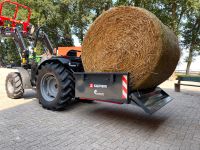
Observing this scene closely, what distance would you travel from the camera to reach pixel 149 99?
13.6 ft

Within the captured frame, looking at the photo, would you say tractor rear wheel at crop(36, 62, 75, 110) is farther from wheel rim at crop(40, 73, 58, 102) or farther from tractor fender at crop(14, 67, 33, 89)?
tractor fender at crop(14, 67, 33, 89)

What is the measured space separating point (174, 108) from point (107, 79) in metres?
3.05

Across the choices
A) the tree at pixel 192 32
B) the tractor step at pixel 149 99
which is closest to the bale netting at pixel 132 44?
the tractor step at pixel 149 99

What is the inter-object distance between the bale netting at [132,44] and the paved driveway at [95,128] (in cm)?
94

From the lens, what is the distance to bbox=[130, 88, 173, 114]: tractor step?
12.0 feet

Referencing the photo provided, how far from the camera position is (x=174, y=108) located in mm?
5957

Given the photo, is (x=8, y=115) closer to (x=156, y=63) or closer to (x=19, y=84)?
(x=19, y=84)

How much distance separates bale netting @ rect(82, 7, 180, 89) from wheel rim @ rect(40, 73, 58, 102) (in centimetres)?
154

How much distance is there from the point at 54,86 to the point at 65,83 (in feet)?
2.70

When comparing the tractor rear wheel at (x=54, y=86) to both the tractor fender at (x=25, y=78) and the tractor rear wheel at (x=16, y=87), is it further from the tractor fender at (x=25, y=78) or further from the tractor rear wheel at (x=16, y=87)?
the tractor rear wheel at (x=16, y=87)

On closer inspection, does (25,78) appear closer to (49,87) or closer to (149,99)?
(49,87)

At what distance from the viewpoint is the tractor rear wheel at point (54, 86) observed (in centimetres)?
464

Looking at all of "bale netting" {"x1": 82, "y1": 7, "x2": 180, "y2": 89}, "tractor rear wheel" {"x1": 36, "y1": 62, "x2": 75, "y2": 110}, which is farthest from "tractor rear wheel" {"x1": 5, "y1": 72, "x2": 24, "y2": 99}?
"bale netting" {"x1": 82, "y1": 7, "x2": 180, "y2": 89}

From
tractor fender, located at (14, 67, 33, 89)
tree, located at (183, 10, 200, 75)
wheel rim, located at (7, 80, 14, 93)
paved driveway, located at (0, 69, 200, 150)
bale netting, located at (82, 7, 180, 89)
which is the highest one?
tree, located at (183, 10, 200, 75)
